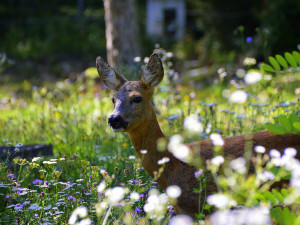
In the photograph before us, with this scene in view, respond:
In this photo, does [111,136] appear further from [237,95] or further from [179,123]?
[237,95]

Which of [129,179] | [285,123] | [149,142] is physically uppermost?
[285,123]

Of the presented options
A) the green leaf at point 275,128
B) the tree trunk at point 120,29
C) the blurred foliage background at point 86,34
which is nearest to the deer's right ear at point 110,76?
the green leaf at point 275,128

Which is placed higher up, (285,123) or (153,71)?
(153,71)

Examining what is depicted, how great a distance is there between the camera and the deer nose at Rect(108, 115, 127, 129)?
350 cm

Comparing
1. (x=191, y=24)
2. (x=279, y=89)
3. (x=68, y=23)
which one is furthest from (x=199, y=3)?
(x=279, y=89)

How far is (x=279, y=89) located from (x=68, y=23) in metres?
11.6

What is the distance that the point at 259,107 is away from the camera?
5.08m

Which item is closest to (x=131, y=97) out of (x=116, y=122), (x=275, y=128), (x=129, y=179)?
(x=116, y=122)

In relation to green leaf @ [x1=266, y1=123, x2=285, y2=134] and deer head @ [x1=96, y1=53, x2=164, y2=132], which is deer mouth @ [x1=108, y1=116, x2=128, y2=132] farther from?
green leaf @ [x1=266, y1=123, x2=285, y2=134]

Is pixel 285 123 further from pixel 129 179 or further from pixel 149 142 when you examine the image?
pixel 129 179

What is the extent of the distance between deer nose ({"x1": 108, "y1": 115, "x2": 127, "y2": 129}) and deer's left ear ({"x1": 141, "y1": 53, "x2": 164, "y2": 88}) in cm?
49

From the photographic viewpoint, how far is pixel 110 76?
402cm

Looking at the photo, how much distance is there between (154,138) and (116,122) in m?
0.35

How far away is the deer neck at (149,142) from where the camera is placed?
3621 millimetres
